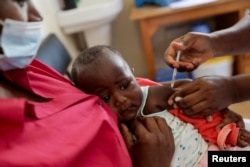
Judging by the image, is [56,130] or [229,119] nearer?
[56,130]

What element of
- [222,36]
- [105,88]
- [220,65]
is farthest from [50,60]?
[220,65]

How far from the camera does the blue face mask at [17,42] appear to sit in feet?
2.28

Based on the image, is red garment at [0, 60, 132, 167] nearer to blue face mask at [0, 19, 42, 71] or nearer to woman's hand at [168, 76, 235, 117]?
blue face mask at [0, 19, 42, 71]

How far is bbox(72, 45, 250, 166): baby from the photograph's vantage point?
0.98 metres

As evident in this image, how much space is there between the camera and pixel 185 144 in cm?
98

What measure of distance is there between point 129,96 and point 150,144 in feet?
0.74

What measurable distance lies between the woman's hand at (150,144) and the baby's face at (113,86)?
0.12 metres

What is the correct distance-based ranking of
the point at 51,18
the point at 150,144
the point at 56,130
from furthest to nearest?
1. the point at 51,18
2. the point at 150,144
3. the point at 56,130

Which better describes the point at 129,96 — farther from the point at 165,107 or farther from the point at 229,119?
the point at 229,119

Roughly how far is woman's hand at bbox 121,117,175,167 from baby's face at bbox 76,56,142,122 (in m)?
0.12

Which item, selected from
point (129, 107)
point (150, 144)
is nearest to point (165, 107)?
point (129, 107)

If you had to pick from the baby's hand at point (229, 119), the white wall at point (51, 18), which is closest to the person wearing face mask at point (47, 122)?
the baby's hand at point (229, 119)

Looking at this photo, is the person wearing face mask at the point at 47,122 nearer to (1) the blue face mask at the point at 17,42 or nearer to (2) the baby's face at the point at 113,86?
(1) the blue face mask at the point at 17,42

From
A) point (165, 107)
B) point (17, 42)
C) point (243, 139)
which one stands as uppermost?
point (17, 42)
